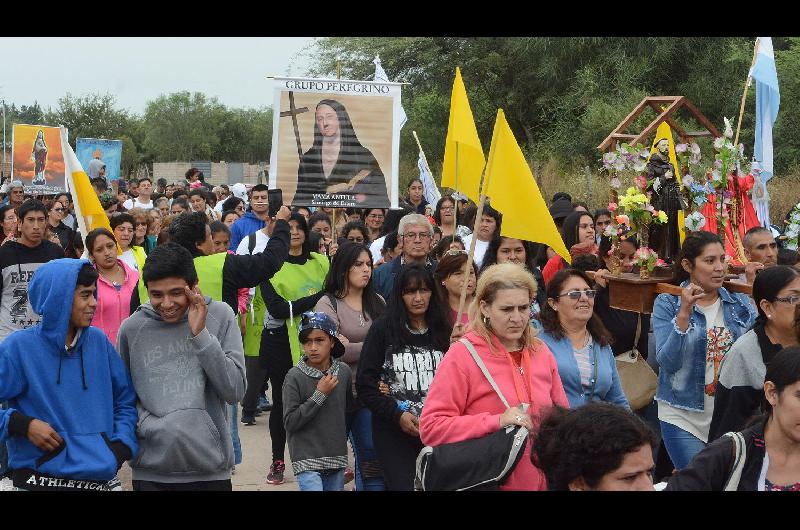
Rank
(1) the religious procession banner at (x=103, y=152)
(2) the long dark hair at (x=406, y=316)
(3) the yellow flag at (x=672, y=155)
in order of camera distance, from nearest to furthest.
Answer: (2) the long dark hair at (x=406, y=316)
(3) the yellow flag at (x=672, y=155)
(1) the religious procession banner at (x=103, y=152)

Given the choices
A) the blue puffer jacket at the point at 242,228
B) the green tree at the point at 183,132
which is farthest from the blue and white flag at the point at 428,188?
the green tree at the point at 183,132

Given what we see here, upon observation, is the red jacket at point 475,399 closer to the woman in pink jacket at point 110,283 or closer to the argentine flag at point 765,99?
the woman in pink jacket at point 110,283

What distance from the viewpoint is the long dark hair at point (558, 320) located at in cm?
565

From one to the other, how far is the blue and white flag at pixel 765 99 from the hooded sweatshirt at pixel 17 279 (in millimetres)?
6219

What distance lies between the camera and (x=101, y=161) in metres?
22.3

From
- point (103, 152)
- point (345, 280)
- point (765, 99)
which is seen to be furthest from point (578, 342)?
point (103, 152)

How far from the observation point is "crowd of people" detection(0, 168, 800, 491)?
3744mm

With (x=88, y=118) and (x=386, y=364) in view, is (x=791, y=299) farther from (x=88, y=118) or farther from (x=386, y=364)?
(x=88, y=118)

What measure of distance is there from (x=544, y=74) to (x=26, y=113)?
63.2 meters

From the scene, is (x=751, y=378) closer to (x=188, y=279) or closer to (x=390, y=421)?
(x=390, y=421)

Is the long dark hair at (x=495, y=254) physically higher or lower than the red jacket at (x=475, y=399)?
higher

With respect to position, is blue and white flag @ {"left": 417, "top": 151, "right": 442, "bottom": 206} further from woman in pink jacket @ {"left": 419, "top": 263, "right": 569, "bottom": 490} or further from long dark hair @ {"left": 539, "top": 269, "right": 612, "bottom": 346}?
woman in pink jacket @ {"left": 419, "top": 263, "right": 569, "bottom": 490}

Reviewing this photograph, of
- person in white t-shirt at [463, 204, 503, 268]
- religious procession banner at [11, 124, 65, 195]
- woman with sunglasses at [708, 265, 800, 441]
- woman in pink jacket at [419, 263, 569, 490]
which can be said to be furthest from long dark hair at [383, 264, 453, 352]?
religious procession banner at [11, 124, 65, 195]

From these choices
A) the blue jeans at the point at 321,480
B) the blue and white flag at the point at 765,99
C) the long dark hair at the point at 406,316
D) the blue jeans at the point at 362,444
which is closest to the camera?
the long dark hair at the point at 406,316
